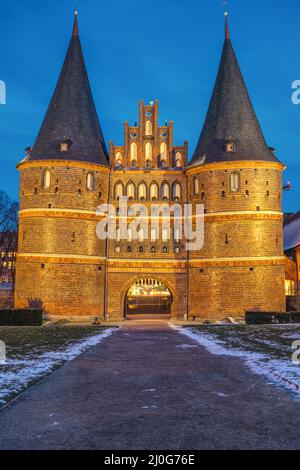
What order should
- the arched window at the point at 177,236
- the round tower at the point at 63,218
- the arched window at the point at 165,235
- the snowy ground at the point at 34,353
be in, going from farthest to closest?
the arched window at the point at 165,235 → the arched window at the point at 177,236 → the round tower at the point at 63,218 → the snowy ground at the point at 34,353

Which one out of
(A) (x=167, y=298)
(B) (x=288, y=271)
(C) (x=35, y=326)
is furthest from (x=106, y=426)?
(A) (x=167, y=298)

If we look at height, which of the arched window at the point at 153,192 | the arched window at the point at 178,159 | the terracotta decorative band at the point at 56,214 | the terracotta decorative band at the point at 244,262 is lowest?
the terracotta decorative band at the point at 244,262

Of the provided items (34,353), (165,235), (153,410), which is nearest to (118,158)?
(165,235)

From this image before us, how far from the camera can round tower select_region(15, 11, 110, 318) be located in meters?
33.4

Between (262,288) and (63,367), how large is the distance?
2201 cm

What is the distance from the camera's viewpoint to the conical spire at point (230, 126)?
34.5 metres

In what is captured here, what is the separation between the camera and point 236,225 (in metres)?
33.8

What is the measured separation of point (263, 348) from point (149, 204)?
20.6m

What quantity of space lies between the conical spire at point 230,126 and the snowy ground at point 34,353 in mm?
16902

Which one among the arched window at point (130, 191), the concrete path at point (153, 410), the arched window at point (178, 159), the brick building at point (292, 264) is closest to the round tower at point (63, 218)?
the arched window at point (130, 191)

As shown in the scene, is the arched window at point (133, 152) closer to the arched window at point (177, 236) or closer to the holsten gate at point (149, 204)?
the holsten gate at point (149, 204)
